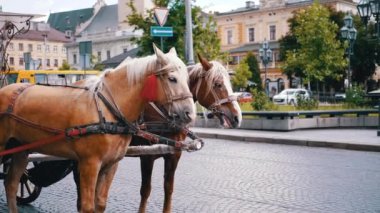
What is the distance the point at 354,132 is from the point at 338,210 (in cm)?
1291

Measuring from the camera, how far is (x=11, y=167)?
6.41 m

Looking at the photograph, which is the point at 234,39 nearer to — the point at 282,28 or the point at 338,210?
the point at 282,28

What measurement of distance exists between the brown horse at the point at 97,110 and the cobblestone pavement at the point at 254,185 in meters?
2.10

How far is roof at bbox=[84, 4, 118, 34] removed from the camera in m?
103

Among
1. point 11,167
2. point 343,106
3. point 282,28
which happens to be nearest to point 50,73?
point 343,106

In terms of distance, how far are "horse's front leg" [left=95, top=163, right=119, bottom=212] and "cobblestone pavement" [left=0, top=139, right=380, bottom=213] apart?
73.3 inches

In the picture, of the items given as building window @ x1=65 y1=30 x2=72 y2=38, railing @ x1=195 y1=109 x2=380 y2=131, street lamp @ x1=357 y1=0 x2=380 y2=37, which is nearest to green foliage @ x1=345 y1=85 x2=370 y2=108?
railing @ x1=195 y1=109 x2=380 y2=131

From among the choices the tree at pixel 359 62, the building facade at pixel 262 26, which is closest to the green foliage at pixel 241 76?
the tree at pixel 359 62

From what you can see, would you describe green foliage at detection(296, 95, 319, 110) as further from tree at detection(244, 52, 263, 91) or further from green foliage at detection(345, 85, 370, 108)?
tree at detection(244, 52, 263, 91)

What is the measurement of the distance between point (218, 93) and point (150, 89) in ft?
4.81

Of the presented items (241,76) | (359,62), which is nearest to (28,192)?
(359,62)

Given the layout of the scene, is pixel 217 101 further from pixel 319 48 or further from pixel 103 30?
pixel 103 30

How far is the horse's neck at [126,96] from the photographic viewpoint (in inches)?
211

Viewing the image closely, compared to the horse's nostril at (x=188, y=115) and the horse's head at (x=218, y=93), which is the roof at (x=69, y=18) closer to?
the horse's head at (x=218, y=93)
